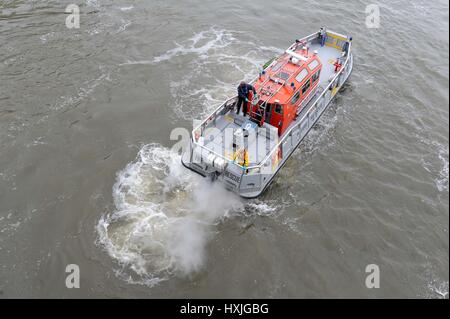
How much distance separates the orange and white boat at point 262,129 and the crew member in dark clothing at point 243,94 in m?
0.20

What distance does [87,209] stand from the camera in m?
14.6

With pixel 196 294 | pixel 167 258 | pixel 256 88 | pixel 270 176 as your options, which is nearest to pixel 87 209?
pixel 167 258

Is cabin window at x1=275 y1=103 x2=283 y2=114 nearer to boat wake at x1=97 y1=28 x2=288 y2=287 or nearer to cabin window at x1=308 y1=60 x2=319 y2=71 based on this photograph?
cabin window at x1=308 y1=60 x2=319 y2=71

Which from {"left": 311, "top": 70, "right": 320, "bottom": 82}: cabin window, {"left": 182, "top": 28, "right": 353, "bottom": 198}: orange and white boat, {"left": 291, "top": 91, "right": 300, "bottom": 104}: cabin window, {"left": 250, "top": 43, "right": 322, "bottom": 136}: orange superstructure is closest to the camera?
{"left": 182, "top": 28, "right": 353, "bottom": 198}: orange and white boat

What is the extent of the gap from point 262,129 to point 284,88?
2067 millimetres

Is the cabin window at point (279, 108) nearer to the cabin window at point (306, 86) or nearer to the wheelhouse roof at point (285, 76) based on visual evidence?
the wheelhouse roof at point (285, 76)

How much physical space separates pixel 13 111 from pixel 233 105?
11.1 m

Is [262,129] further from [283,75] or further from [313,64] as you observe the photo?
[313,64]

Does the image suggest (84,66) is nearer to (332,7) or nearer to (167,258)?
(167,258)

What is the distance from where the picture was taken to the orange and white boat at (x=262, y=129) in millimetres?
14570

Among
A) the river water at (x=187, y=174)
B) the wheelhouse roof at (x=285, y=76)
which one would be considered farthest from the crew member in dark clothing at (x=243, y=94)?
the river water at (x=187, y=174)

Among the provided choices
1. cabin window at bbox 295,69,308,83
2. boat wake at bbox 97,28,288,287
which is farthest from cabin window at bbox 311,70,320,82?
boat wake at bbox 97,28,288,287

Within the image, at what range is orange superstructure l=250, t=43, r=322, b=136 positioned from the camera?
51.8 feet

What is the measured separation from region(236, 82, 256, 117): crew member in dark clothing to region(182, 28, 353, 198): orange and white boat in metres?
0.20
